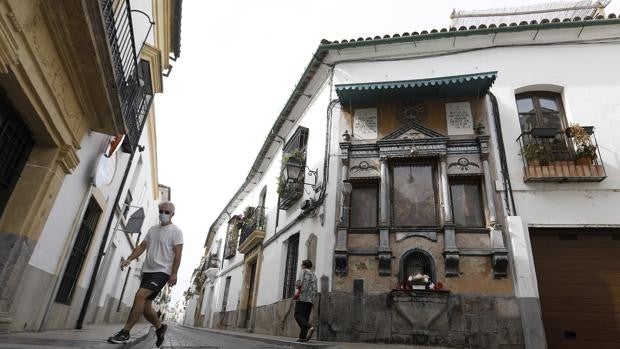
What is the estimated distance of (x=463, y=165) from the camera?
7.74 meters

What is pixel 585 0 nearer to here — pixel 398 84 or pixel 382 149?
pixel 398 84

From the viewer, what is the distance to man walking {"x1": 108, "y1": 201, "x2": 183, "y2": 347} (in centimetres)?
372

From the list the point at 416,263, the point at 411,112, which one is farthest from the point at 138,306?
the point at 411,112

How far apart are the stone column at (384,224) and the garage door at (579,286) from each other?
2.90 metres

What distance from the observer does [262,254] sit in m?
12.4

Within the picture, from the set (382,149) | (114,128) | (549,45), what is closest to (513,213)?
(382,149)

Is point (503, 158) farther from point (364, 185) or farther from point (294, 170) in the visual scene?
point (294, 170)

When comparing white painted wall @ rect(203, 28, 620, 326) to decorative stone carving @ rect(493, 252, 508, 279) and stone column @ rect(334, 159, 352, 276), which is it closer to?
stone column @ rect(334, 159, 352, 276)

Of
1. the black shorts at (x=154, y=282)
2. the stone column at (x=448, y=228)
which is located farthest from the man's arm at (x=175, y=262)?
the stone column at (x=448, y=228)

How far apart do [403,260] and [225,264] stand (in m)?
13.6

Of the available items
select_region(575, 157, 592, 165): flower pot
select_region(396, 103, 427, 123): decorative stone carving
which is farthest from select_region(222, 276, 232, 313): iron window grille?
select_region(575, 157, 592, 165): flower pot

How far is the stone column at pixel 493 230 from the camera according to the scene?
665 centimetres

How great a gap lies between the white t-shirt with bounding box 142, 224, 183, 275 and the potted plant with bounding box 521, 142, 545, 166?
6984 mm

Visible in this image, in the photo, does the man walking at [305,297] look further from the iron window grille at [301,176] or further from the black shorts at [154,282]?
the iron window grille at [301,176]
